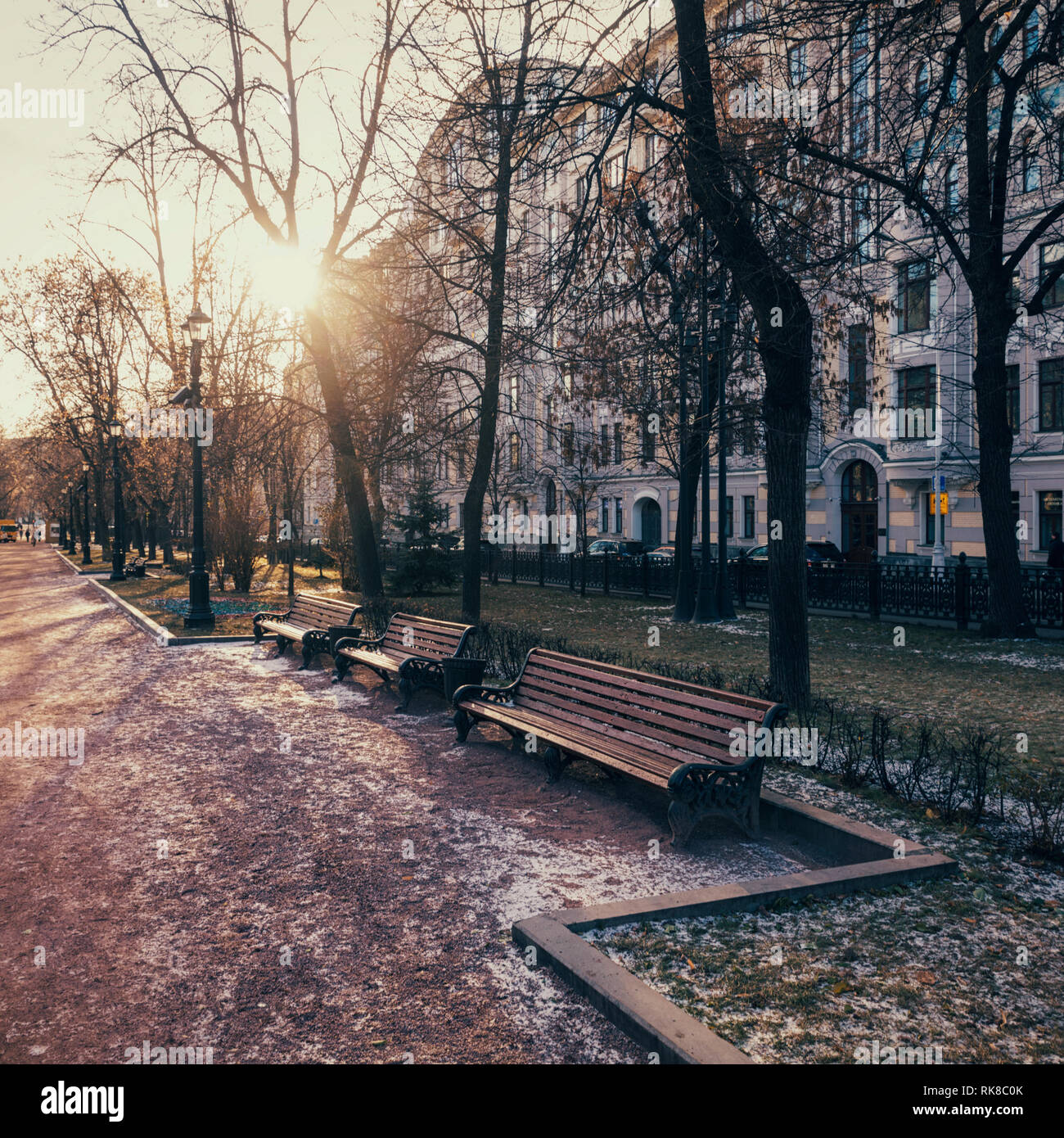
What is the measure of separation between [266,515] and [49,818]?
25.5 meters

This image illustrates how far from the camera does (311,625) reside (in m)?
14.1

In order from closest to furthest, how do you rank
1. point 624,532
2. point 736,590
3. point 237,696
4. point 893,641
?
point 237,696
point 893,641
point 736,590
point 624,532

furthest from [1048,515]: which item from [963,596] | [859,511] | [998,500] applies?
[998,500]

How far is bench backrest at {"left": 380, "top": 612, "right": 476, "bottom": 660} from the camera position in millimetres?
10000

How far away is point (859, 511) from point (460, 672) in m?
33.2

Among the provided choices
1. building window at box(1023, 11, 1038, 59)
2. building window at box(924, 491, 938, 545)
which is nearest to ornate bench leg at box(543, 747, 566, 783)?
building window at box(1023, 11, 1038, 59)

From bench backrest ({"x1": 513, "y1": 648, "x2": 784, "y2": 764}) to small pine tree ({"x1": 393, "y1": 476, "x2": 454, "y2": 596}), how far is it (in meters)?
18.3

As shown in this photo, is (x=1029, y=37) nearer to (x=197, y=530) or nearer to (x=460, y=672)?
(x=460, y=672)

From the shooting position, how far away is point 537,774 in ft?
23.8

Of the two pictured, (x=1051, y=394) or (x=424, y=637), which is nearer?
(x=424, y=637)

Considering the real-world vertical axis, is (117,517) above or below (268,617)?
above
